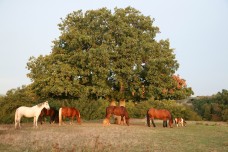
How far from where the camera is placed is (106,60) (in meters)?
27.0

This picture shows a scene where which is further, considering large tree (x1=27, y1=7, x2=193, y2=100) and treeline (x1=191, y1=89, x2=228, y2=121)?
treeline (x1=191, y1=89, x2=228, y2=121)

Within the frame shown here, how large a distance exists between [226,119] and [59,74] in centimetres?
2864

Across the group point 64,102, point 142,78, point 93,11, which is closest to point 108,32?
point 93,11

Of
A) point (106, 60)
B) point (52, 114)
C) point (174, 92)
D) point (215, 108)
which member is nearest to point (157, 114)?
point (174, 92)

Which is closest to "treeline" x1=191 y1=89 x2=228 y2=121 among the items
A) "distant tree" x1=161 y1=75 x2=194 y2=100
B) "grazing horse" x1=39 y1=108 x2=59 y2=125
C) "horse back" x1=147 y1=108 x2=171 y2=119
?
"distant tree" x1=161 y1=75 x2=194 y2=100

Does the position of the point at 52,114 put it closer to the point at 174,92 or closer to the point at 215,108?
the point at 174,92

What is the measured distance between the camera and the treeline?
47650 mm

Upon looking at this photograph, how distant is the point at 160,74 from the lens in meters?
28.8

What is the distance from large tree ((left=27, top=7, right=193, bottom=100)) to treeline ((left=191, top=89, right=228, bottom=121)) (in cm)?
1943

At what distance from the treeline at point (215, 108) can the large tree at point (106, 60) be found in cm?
1943

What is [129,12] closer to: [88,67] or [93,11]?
[93,11]

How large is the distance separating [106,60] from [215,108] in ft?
93.7

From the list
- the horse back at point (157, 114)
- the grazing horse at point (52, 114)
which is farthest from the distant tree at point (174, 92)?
the grazing horse at point (52, 114)

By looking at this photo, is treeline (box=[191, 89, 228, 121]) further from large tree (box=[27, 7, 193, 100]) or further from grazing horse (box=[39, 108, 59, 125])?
Answer: grazing horse (box=[39, 108, 59, 125])
